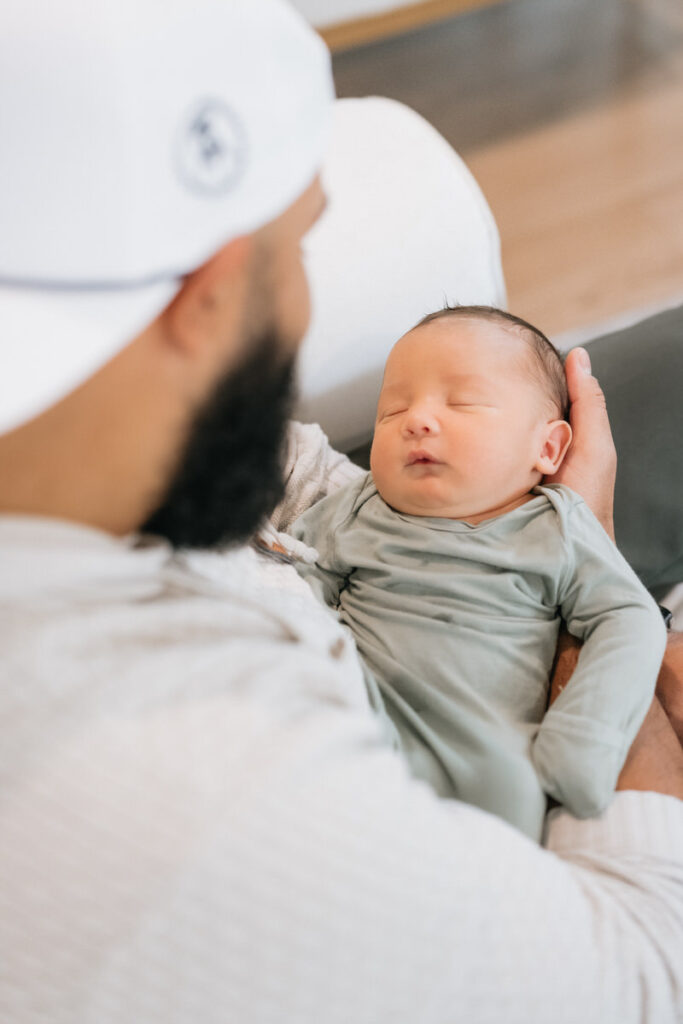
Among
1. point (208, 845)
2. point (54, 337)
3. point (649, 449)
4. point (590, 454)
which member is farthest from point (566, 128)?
point (208, 845)

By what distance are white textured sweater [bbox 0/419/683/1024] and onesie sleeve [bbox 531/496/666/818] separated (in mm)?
224

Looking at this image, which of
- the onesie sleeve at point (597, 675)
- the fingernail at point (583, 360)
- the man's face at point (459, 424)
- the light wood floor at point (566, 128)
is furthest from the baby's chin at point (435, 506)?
the light wood floor at point (566, 128)

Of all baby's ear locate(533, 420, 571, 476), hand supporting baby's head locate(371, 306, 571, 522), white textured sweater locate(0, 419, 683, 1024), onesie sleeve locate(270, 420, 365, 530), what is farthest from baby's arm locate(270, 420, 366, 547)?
white textured sweater locate(0, 419, 683, 1024)

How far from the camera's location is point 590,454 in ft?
3.60

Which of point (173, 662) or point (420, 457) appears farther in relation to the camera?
point (420, 457)

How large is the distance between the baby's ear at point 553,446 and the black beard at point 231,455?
1.46 feet

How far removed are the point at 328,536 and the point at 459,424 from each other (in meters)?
0.19

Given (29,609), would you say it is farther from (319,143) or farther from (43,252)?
(319,143)

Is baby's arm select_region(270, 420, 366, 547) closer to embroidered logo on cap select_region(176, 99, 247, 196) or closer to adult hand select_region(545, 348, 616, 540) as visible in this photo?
adult hand select_region(545, 348, 616, 540)

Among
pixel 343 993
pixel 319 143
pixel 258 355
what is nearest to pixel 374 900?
pixel 343 993

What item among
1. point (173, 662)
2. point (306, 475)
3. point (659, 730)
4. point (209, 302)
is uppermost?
point (209, 302)

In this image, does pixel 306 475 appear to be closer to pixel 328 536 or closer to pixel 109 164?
pixel 328 536

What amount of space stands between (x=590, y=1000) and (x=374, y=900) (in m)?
0.20

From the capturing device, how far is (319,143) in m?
0.62
